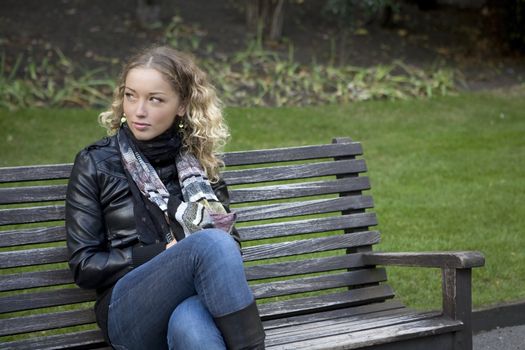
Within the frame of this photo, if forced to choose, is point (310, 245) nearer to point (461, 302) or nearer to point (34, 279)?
point (461, 302)

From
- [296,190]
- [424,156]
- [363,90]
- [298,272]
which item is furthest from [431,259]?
[363,90]

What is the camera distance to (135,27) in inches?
432

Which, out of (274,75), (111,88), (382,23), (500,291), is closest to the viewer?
(500,291)

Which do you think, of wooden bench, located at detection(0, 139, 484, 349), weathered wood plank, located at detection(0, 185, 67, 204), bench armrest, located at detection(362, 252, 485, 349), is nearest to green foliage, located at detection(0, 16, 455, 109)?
wooden bench, located at detection(0, 139, 484, 349)

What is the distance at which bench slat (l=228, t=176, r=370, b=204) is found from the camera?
4180mm

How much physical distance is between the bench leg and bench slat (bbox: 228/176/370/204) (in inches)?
32.5

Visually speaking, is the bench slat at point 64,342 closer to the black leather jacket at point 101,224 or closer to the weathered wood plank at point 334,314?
the black leather jacket at point 101,224

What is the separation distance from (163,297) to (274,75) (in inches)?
269

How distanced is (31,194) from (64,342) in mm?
636

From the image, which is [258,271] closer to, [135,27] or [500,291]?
[500,291]

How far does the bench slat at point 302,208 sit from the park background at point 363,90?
43.7 inches

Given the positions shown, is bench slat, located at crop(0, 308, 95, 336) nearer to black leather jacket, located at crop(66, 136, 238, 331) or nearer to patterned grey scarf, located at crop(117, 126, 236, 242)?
black leather jacket, located at crop(66, 136, 238, 331)

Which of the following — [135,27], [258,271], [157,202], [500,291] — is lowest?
[500,291]

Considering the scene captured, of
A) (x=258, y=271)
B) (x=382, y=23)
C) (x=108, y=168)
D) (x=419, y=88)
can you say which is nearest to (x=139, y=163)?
(x=108, y=168)
